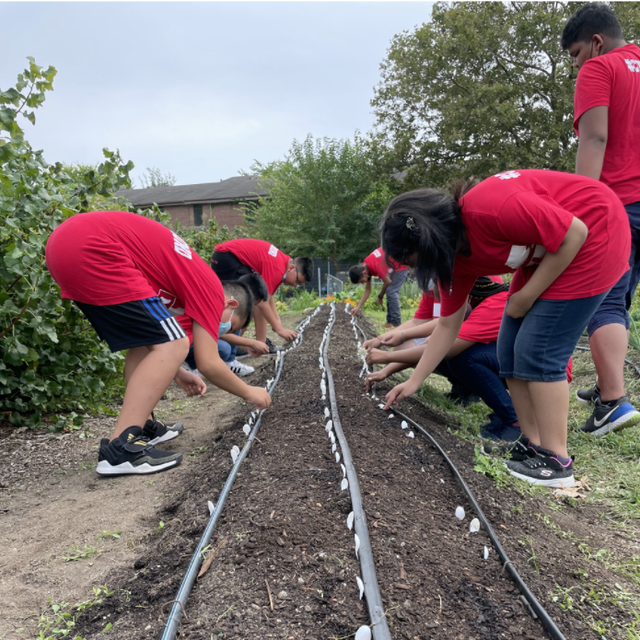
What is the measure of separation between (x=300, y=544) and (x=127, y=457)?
4.19ft

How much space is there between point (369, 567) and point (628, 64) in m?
2.68

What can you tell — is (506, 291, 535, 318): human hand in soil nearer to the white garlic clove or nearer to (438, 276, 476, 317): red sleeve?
(438, 276, 476, 317): red sleeve

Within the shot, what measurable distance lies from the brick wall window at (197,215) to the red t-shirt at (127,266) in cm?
2994

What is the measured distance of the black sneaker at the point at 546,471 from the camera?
7.20 ft

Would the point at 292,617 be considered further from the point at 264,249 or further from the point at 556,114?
the point at 556,114

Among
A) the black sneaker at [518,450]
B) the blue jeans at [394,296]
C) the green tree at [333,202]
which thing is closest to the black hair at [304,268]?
the blue jeans at [394,296]

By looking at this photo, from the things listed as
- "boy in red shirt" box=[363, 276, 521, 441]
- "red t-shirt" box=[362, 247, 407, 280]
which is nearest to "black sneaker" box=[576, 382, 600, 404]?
"boy in red shirt" box=[363, 276, 521, 441]

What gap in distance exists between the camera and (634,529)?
6.39 feet

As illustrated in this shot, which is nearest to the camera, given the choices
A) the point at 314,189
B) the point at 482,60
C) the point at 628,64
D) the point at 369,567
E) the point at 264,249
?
the point at 369,567

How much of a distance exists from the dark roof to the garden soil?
29359 mm

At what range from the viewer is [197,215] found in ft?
103

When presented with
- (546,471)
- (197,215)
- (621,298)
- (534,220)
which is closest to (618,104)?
(621,298)

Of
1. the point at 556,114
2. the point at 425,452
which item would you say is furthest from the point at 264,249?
the point at 556,114

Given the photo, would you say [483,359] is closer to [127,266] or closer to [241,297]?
[241,297]
